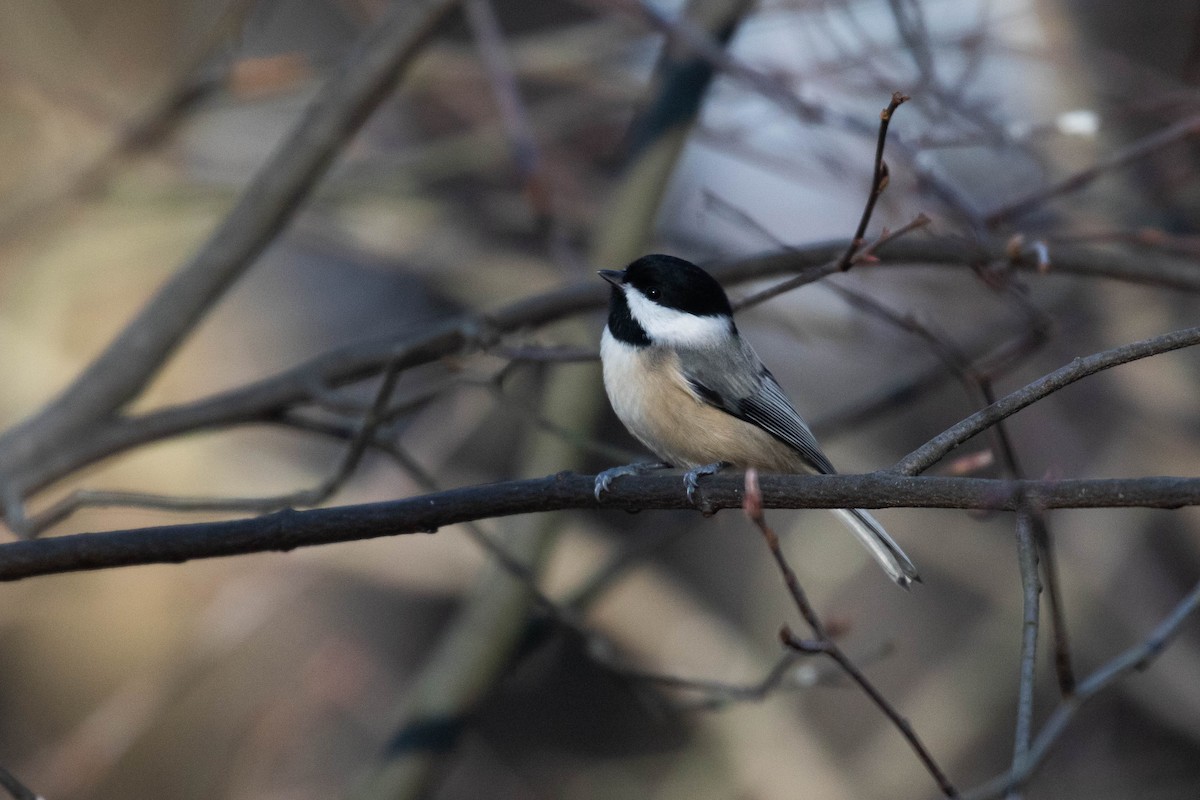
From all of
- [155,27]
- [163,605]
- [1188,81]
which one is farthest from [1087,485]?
[155,27]

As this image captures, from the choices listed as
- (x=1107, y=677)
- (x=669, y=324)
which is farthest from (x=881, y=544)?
(x=669, y=324)

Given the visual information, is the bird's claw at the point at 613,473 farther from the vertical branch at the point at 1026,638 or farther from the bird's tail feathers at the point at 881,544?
the vertical branch at the point at 1026,638

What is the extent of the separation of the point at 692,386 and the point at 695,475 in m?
0.49

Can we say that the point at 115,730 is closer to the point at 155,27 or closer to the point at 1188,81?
the point at 155,27

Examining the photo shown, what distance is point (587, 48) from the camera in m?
5.23

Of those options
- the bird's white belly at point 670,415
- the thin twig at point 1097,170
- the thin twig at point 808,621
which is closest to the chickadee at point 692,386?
the bird's white belly at point 670,415

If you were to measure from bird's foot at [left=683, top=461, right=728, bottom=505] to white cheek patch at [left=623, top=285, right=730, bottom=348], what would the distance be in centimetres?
35

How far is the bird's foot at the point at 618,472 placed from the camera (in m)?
2.00

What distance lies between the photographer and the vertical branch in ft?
5.23

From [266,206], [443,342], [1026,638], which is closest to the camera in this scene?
[1026,638]

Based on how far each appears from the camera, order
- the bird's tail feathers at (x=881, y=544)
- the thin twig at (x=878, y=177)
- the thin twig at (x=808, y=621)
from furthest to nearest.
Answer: the bird's tail feathers at (x=881, y=544) → the thin twig at (x=878, y=177) → the thin twig at (x=808, y=621)

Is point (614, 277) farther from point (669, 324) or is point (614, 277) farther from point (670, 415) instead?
point (670, 415)

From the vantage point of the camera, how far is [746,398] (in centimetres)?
288

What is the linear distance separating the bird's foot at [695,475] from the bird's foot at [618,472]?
0.44ft
